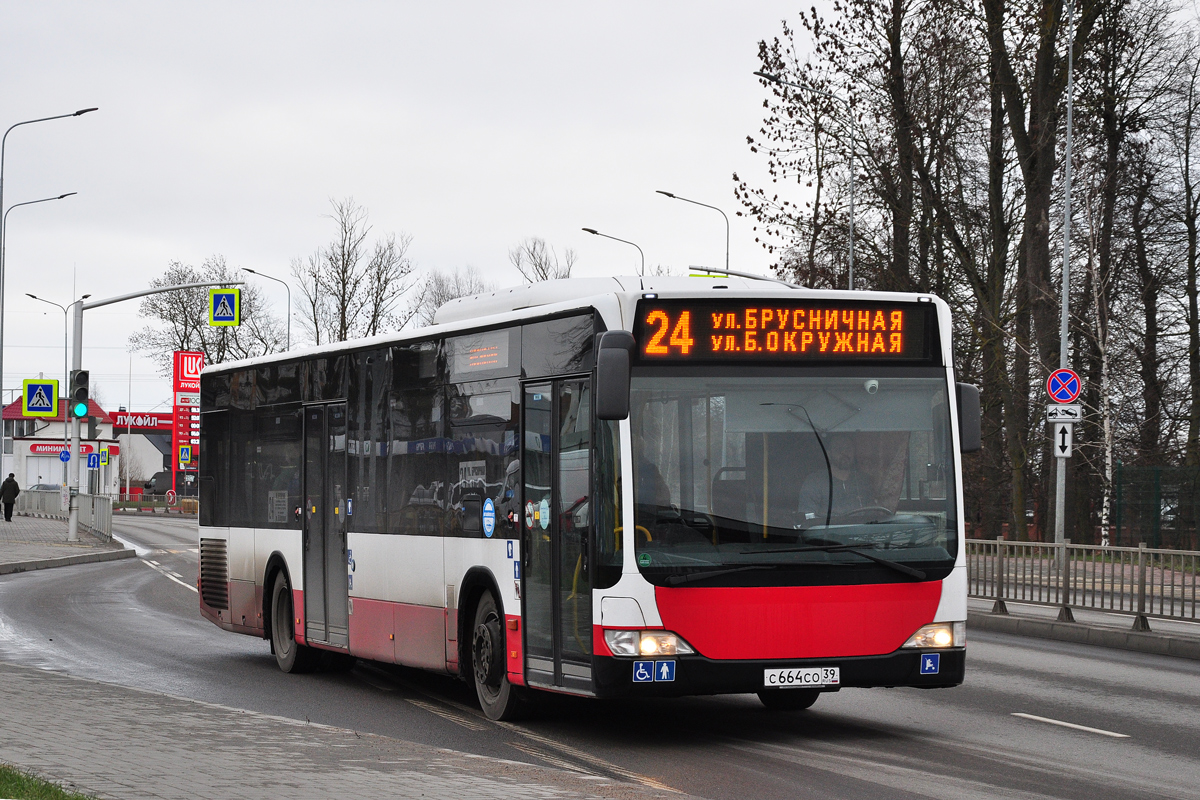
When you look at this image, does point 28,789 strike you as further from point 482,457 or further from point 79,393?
point 79,393

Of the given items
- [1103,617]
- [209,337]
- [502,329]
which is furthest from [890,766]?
[209,337]

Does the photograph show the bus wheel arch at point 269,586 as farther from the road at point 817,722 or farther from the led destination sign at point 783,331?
the led destination sign at point 783,331

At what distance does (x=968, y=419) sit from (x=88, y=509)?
45.0m

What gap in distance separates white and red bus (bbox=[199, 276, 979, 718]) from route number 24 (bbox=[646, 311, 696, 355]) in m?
0.01

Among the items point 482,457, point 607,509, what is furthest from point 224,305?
point 607,509

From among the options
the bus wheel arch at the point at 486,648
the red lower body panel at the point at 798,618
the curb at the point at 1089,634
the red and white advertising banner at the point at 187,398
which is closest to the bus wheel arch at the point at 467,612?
the bus wheel arch at the point at 486,648

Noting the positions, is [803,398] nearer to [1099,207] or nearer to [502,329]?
[502,329]

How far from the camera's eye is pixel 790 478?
9.76 metres

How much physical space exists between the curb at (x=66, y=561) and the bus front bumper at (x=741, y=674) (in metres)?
25.5

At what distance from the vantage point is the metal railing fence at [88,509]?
4641 cm

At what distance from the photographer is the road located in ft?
28.8

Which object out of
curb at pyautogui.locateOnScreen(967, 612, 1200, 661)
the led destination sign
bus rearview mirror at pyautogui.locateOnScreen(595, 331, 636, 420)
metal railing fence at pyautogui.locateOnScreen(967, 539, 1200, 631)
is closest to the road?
curb at pyautogui.locateOnScreen(967, 612, 1200, 661)

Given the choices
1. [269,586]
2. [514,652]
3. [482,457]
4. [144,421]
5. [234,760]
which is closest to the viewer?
[234,760]

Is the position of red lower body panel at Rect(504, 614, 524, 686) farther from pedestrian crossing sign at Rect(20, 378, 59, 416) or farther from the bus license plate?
pedestrian crossing sign at Rect(20, 378, 59, 416)
